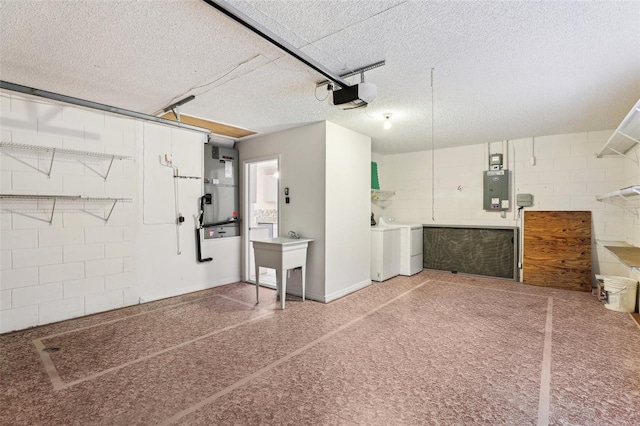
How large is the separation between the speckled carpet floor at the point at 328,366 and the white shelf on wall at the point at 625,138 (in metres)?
2.03

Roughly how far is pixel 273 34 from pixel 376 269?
13.0 feet

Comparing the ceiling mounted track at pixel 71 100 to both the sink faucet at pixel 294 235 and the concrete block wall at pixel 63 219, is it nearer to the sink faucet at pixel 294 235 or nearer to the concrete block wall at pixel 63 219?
the concrete block wall at pixel 63 219

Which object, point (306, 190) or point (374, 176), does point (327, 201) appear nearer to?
point (306, 190)

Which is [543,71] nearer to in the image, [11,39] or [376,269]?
[376,269]

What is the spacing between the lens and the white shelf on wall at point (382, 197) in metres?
6.16

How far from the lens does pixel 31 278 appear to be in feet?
10.3

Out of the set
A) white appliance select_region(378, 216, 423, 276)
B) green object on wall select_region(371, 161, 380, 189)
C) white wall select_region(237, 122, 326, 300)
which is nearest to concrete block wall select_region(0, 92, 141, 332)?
white wall select_region(237, 122, 326, 300)

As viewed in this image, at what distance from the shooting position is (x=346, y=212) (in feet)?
14.3

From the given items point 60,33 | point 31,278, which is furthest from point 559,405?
point 31,278

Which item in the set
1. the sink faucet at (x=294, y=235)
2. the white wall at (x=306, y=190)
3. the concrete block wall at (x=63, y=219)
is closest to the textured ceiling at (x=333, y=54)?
the concrete block wall at (x=63, y=219)

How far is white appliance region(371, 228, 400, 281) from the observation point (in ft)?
16.5

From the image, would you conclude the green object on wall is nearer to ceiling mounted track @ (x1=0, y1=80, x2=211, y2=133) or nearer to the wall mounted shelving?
ceiling mounted track @ (x1=0, y1=80, x2=211, y2=133)

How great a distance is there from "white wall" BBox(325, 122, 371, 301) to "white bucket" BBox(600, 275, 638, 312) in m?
3.00

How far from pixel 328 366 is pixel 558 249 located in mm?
4454
